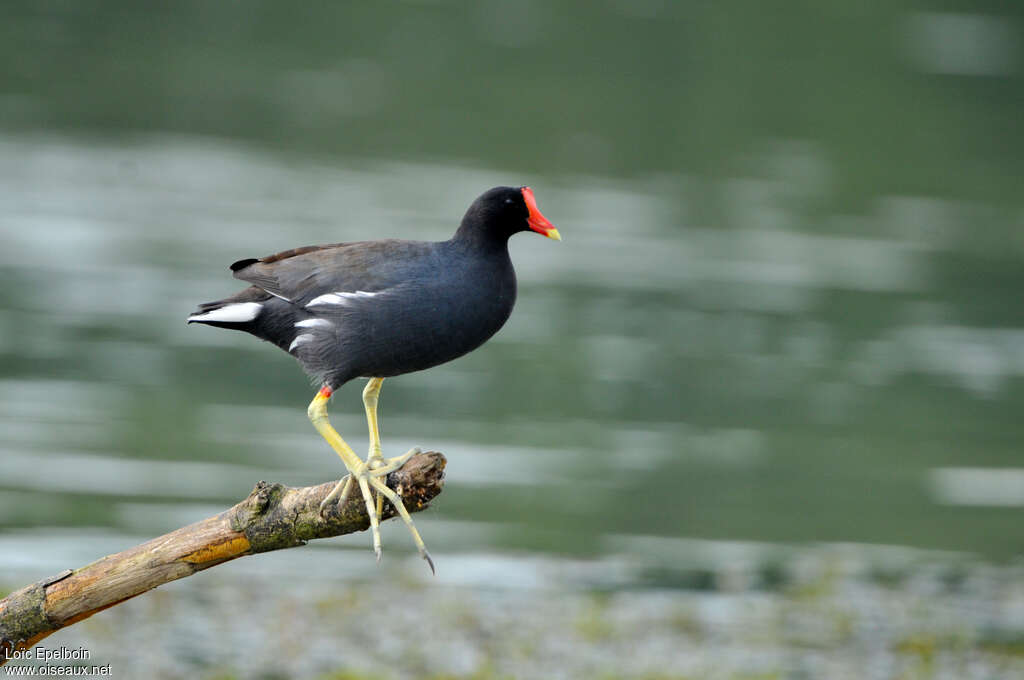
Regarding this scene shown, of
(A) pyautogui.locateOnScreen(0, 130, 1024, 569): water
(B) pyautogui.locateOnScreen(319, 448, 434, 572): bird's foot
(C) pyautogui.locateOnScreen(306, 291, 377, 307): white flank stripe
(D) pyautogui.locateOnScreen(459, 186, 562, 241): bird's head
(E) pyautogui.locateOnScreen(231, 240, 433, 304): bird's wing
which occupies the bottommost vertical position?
(B) pyautogui.locateOnScreen(319, 448, 434, 572): bird's foot

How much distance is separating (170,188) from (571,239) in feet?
15.6

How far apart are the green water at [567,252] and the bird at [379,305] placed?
4451 mm

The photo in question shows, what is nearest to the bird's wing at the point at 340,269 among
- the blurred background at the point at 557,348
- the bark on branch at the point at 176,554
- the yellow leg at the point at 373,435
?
the yellow leg at the point at 373,435

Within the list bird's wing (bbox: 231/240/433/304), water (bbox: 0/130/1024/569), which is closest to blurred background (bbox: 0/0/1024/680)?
water (bbox: 0/130/1024/569)

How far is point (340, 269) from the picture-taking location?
4.34 m

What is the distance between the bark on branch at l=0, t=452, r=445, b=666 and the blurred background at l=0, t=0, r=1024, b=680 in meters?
2.99

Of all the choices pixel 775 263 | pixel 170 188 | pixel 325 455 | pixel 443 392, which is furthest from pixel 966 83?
pixel 325 455

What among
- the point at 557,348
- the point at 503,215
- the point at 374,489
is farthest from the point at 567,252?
the point at 374,489

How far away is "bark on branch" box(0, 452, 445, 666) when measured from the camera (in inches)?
155

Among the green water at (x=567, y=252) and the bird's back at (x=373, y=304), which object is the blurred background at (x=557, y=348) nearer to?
the green water at (x=567, y=252)

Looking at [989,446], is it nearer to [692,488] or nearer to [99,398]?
[692,488]

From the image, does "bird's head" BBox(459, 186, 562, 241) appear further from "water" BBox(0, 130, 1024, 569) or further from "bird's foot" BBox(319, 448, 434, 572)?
"water" BBox(0, 130, 1024, 569)

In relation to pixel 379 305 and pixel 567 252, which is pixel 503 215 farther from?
pixel 567 252

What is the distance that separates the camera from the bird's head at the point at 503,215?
4352 millimetres
